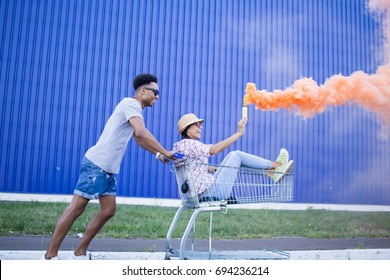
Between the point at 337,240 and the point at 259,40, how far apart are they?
550 cm

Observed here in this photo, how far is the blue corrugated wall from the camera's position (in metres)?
8.89

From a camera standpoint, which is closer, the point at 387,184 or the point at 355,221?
the point at 355,221

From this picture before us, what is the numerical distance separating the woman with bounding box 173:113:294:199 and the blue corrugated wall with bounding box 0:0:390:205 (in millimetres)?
5169

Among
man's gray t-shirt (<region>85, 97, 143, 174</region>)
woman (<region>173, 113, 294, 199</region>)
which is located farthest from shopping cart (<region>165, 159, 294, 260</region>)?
man's gray t-shirt (<region>85, 97, 143, 174</region>)

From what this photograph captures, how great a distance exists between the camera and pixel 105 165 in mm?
3773

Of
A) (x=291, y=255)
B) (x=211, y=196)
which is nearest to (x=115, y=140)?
(x=211, y=196)

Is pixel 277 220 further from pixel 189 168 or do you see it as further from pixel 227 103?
pixel 189 168

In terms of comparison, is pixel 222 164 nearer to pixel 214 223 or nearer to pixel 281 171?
pixel 281 171

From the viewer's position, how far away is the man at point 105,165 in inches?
144

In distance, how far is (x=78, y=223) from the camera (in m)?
6.42

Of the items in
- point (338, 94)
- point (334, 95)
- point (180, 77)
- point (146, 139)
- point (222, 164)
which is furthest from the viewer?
point (180, 77)

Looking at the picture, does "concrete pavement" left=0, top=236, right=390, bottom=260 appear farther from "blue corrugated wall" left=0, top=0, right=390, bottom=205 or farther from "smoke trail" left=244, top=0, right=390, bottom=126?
"blue corrugated wall" left=0, top=0, right=390, bottom=205

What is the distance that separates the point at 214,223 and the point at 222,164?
11.0 ft
